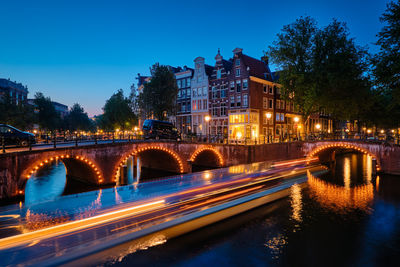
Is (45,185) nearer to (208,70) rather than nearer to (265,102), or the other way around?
(208,70)

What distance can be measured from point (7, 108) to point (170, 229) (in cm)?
4260

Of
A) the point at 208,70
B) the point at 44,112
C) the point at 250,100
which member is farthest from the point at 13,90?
the point at 250,100

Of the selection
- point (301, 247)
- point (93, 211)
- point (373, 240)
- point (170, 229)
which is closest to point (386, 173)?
point (373, 240)

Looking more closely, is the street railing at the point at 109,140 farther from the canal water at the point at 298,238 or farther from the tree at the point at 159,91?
the canal water at the point at 298,238

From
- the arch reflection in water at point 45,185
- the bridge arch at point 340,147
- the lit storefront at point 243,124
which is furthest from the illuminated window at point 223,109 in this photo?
the arch reflection in water at point 45,185

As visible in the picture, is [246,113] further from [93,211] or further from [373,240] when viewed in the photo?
[93,211]

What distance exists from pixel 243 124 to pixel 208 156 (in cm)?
1102

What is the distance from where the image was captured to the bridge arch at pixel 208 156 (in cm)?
2723

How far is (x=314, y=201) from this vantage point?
16016 millimetres

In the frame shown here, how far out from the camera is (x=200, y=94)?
45.0 m

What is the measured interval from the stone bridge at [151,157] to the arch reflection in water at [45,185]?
5.59 ft

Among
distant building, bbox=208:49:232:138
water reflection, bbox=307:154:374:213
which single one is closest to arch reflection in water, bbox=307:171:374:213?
water reflection, bbox=307:154:374:213

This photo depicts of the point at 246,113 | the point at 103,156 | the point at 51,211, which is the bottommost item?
the point at 51,211

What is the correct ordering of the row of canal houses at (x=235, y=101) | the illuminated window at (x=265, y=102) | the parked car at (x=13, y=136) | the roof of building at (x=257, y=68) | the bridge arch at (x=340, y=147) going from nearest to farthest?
1. the parked car at (x=13, y=136)
2. the bridge arch at (x=340, y=147)
3. the row of canal houses at (x=235, y=101)
4. the roof of building at (x=257, y=68)
5. the illuminated window at (x=265, y=102)
